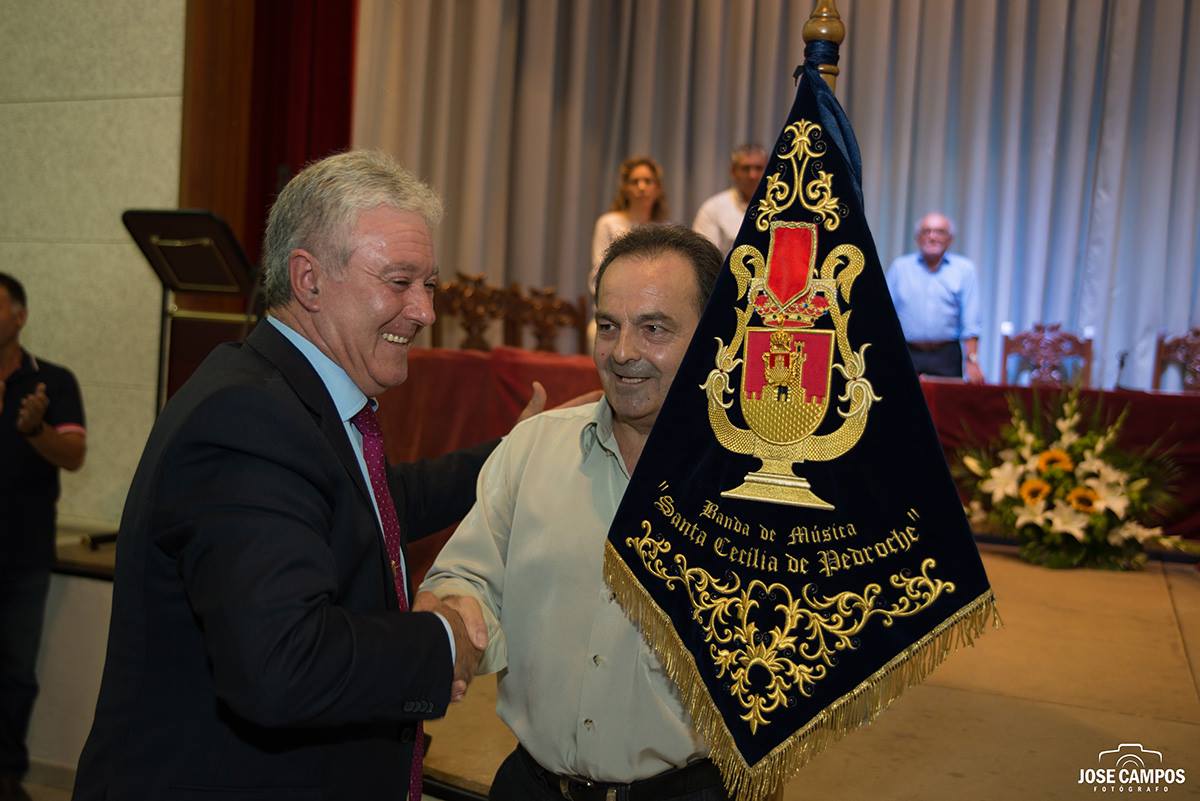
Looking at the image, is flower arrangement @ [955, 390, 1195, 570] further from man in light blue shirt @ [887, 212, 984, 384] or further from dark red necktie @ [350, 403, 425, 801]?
dark red necktie @ [350, 403, 425, 801]

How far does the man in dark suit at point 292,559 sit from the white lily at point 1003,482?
394cm

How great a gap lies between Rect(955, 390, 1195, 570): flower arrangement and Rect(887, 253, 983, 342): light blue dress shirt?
2.41 metres

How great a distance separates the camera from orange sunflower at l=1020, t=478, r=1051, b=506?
194 inches

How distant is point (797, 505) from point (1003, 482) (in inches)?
150

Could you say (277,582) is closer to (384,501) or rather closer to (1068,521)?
(384,501)

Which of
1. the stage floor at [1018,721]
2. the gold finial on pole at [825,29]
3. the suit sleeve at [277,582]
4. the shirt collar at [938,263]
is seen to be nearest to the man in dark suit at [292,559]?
the suit sleeve at [277,582]

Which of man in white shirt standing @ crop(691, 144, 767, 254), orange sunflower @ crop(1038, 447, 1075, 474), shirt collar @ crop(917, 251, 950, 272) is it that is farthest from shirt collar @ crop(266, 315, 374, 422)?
shirt collar @ crop(917, 251, 950, 272)

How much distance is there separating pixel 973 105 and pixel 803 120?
319 inches

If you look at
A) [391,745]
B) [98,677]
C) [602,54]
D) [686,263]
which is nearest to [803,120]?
[686,263]

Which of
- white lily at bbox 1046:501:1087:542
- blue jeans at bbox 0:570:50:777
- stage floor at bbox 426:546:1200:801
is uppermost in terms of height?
white lily at bbox 1046:501:1087:542

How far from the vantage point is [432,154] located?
9.12 metres

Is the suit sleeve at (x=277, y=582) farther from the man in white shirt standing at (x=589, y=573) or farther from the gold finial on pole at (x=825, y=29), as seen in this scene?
the gold finial on pole at (x=825, y=29)

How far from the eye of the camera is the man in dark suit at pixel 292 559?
1.31 meters

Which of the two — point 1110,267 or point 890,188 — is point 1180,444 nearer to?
point 1110,267
